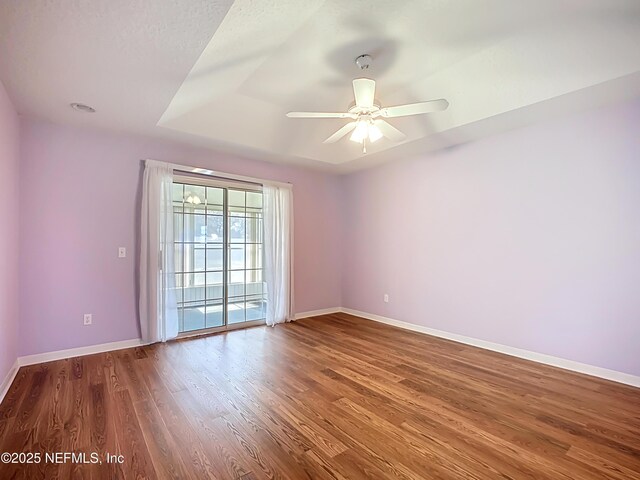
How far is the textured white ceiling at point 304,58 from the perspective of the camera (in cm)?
187

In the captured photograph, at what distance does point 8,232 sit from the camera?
9.02 ft

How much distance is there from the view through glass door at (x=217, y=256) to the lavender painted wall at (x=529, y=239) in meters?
2.09

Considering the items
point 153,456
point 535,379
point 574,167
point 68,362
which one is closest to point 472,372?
point 535,379

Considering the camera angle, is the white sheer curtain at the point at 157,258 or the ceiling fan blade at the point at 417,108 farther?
the white sheer curtain at the point at 157,258

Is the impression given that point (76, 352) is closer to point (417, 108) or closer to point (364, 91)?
point (364, 91)

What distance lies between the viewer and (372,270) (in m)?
5.26

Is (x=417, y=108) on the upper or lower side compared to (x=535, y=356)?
upper

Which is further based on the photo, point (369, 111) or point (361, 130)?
point (361, 130)

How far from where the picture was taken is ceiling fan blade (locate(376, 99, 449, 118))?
7.70 ft

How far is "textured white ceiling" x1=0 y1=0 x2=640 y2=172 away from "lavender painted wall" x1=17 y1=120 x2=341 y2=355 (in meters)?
0.35

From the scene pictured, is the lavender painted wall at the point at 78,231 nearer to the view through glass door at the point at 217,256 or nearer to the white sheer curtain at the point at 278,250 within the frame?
the view through glass door at the point at 217,256

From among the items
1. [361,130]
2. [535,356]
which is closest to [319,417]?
[361,130]

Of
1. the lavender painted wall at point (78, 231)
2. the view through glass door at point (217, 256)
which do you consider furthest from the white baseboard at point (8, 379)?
the view through glass door at point (217, 256)

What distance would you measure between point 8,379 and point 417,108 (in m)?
4.09
